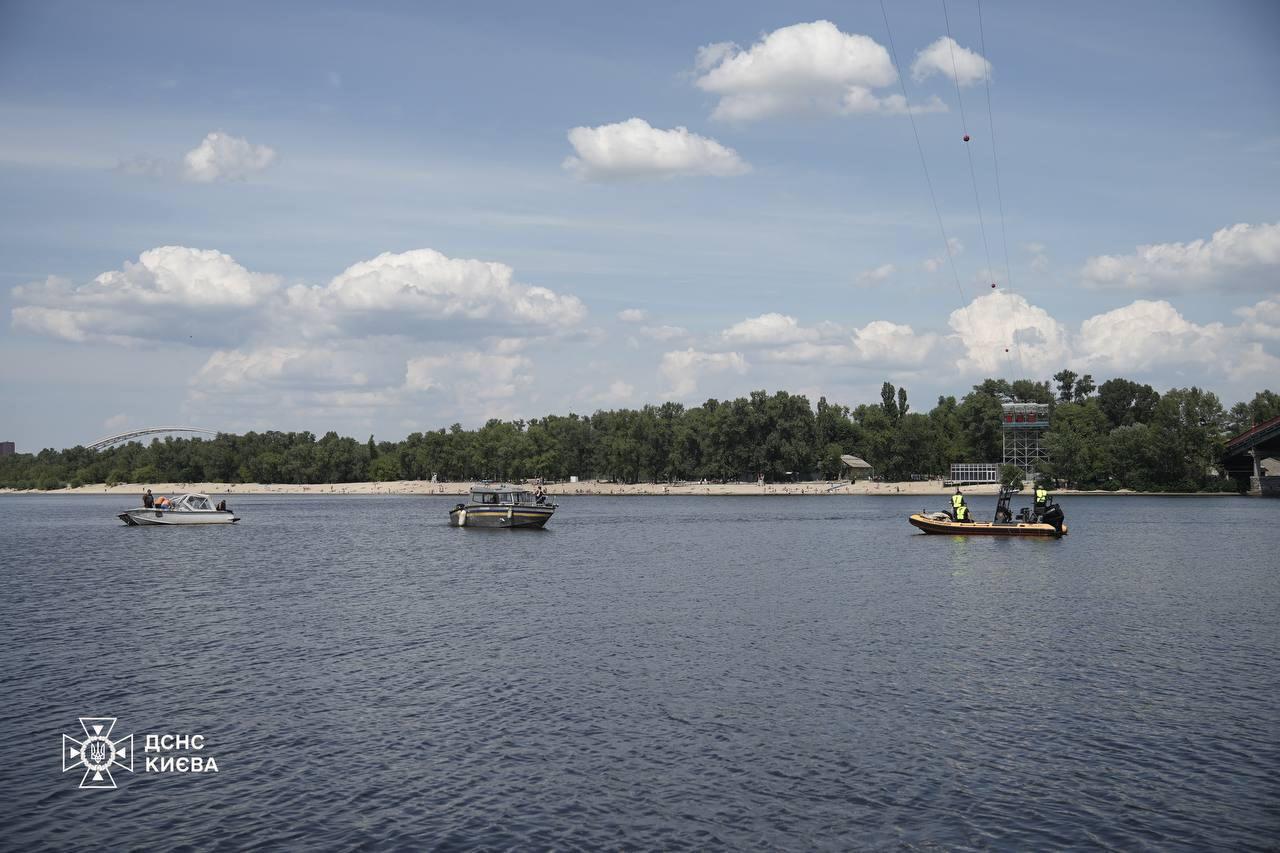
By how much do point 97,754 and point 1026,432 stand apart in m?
194

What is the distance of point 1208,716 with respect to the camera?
2555 centimetres

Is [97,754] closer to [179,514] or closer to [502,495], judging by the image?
[502,495]

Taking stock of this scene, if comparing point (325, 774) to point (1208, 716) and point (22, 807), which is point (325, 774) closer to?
point (22, 807)

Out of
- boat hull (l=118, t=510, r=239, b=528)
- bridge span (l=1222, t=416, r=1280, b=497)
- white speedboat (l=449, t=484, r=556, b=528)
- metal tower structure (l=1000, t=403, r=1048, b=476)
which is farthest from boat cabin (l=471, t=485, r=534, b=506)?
bridge span (l=1222, t=416, r=1280, b=497)

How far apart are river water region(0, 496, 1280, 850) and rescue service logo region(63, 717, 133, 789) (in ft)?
1.08

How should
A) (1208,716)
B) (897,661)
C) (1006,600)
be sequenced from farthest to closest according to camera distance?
(1006,600)
(897,661)
(1208,716)

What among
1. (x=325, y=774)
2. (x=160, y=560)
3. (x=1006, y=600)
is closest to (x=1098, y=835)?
(x=325, y=774)

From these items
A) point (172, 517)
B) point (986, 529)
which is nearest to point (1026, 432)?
point (986, 529)

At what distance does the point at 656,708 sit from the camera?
86.7 ft

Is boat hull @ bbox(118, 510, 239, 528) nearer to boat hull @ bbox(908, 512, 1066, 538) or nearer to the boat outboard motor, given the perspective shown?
boat hull @ bbox(908, 512, 1066, 538)

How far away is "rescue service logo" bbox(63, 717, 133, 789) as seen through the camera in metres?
21.2

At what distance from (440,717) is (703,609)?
20.4 metres

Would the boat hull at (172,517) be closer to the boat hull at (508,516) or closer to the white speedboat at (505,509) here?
the white speedboat at (505,509)

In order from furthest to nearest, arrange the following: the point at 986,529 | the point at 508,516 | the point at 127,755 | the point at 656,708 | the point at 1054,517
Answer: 1. the point at 508,516
2. the point at 986,529
3. the point at 1054,517
4. the point at 656,708
5. the point at 127,755
